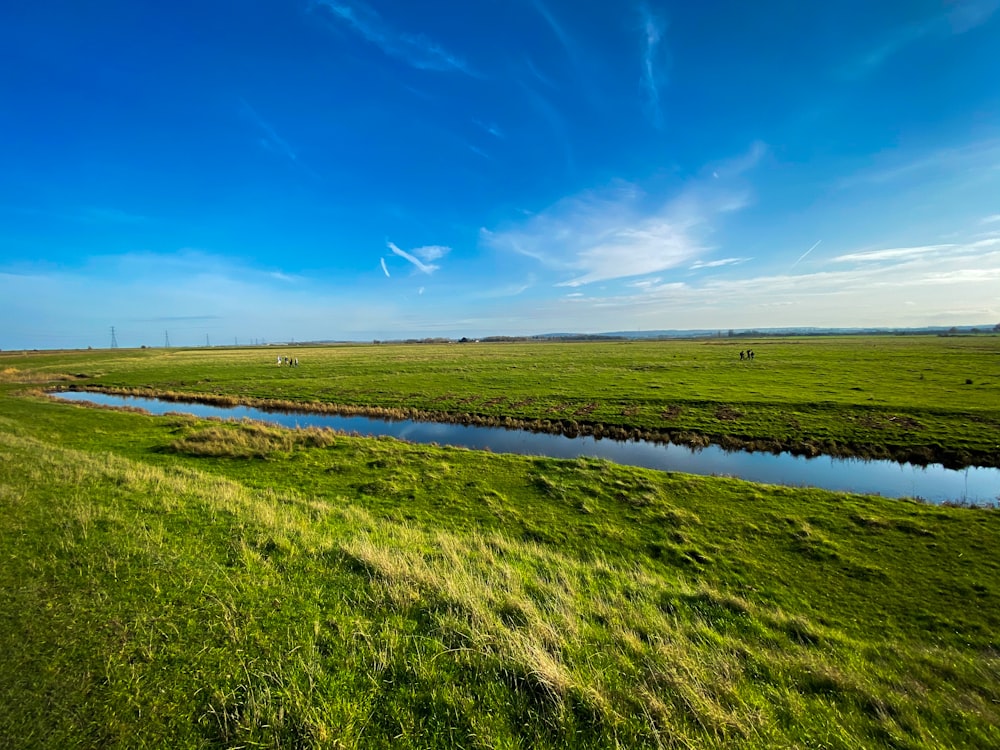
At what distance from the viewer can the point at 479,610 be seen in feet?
19.8

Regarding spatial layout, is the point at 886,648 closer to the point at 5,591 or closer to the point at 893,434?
the point at 5,591

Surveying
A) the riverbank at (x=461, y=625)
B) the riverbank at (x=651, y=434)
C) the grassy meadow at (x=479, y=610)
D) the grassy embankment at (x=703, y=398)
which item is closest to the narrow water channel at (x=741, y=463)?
the riverbank at (x=651, y=434)

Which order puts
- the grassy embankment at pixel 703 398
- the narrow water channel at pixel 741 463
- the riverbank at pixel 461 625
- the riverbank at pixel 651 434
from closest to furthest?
the riverbank at pixel 461 625 < the narrow water channel at pixel 741 463 < the riverbank at pixel 651 434 < the grassy embankment at pixel 703 398

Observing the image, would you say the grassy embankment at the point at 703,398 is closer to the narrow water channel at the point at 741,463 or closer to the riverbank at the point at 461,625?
the narrow water channel at the point at 741,463

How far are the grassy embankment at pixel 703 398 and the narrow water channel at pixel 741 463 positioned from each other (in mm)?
1645

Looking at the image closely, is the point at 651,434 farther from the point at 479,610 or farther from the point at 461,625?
the point at 461,625

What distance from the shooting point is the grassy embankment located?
1043 inches

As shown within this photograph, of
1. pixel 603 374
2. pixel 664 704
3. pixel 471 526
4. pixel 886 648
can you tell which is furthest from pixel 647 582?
pixel 603 374

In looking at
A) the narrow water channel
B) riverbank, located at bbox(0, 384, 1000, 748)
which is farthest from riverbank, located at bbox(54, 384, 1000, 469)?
riverbank, located at bbox(0, 384, 1000, 748)

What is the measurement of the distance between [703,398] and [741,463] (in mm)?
15005

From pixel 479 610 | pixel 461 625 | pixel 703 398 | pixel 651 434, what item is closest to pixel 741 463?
pixel 651 434

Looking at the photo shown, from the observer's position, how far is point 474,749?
153 inches

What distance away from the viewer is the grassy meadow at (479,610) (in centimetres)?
421

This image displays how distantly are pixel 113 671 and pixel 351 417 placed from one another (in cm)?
3470
